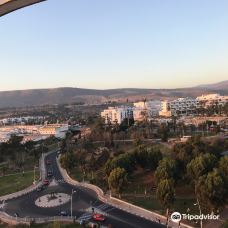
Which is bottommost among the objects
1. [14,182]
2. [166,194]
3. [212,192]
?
[14,182]

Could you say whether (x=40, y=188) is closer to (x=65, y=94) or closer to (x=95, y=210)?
(x=95, y=210)

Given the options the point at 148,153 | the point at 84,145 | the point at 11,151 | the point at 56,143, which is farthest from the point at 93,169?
the point at 56,143

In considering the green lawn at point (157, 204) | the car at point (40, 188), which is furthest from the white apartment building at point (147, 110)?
the green lawn at point (157, 204)

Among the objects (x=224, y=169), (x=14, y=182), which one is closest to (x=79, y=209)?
(x=224, y=169)

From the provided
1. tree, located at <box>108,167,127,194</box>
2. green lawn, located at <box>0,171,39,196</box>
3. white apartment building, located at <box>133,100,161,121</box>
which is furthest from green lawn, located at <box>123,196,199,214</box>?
white apartment building, located at <box>133,100,161,121</box>

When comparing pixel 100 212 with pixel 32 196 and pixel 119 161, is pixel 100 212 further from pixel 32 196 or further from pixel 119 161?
pixel 32 196

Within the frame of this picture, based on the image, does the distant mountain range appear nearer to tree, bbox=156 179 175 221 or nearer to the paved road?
the paved road
